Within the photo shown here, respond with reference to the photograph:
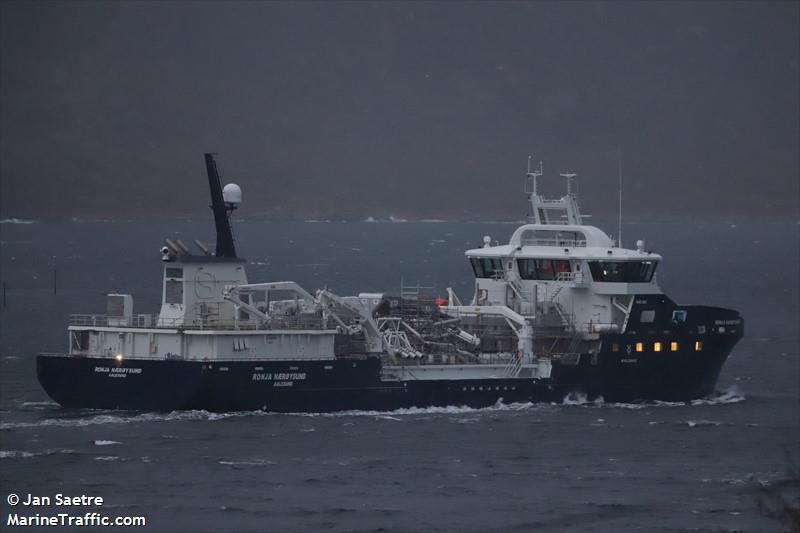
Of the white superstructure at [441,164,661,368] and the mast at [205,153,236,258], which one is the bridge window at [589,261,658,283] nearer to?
the white superstructure at [441,164,661,368]

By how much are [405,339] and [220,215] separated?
6.20 meters

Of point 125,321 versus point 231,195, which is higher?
point 231,195

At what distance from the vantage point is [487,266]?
5400 cm

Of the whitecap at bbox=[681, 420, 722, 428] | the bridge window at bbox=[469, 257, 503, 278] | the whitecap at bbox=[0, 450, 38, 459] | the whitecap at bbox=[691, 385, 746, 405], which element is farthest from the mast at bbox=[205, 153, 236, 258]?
the whitecap at bbox=[691, 385, 746, 405]

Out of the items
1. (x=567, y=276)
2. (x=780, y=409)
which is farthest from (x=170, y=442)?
(x=780, y=409)

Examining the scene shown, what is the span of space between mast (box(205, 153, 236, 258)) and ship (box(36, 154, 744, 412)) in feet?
0.13

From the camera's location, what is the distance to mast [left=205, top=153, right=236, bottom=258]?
161 feet

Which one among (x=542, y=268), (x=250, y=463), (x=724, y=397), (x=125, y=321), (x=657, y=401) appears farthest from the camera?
(x=724, y=397)

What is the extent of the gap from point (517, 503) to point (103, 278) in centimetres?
8281

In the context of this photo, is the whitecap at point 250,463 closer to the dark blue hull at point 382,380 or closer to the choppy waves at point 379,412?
the choppy waves at point 379,412

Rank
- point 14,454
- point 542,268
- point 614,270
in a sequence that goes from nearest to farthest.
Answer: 1. point 14,454
2. point 614,270
3. point 542,268

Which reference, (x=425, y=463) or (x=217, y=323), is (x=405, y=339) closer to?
(x=217, y=323)

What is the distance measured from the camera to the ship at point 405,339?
1838 inches

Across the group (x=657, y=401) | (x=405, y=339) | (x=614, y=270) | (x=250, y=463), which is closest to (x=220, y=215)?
(x=405, y=339)
